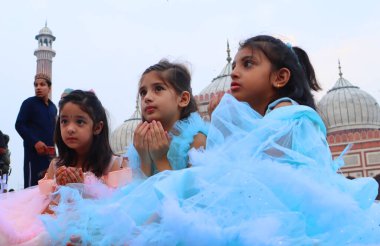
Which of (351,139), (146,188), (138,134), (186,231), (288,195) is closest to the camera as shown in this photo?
(186,231)

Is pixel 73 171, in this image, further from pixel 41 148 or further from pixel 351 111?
pixel 351 111

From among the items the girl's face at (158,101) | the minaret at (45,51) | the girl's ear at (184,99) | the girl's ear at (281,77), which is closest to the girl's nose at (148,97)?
the girl's face at (158,101)

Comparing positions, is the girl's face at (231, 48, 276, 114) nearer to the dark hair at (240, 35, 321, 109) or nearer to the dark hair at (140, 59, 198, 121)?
the dark hair at (240, 35, 321, 109)

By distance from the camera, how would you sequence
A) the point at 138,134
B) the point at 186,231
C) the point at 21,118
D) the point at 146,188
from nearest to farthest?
the point at 186,231, the point at 146,188, the point at 138,134, the point at 21,118

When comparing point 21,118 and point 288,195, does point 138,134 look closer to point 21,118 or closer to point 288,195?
point 288,195

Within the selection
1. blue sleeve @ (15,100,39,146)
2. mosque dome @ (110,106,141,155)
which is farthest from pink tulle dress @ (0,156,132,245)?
mosque dome @ (110,106,141,155)

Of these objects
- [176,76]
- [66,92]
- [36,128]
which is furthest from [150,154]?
[36,128]

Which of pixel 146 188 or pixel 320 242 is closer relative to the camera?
pixel 320 242

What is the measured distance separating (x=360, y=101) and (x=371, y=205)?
17913mm

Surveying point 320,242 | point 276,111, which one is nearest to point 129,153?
point 276,111

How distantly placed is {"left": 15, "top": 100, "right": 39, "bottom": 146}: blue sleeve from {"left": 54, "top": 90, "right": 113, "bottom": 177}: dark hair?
3.16 feet

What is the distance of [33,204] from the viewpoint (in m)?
2.01

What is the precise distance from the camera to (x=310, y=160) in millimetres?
1371

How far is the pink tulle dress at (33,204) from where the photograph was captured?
5.57 feet
